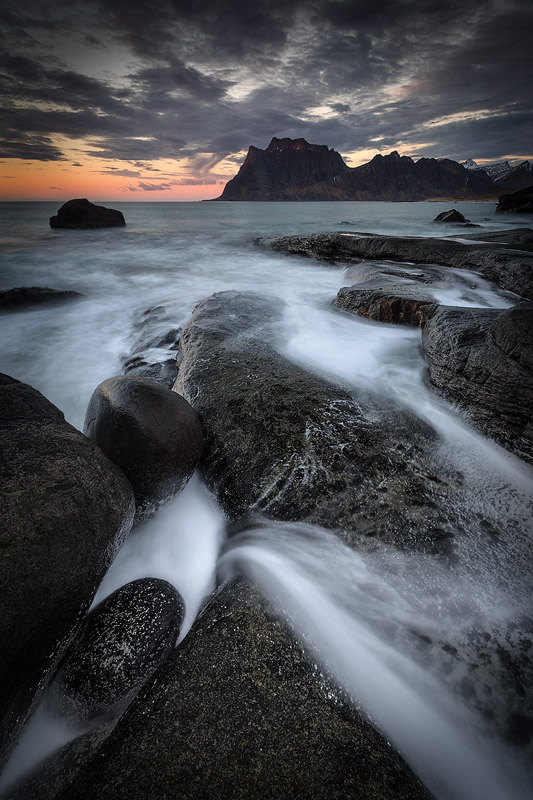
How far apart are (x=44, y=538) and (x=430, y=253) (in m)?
10.3

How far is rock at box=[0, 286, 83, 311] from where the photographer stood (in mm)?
7836

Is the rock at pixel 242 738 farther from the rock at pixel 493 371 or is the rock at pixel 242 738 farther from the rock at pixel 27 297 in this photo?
the rock at pixel 27 297

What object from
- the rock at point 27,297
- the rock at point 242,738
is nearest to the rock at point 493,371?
the rock at point 242,738

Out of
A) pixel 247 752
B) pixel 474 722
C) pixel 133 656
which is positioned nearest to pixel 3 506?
pixel 133 656

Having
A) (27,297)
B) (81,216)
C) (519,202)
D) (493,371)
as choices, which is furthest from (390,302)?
(519,202)

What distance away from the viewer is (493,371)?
9.59 feet

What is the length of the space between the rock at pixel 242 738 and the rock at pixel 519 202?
50.1 meters

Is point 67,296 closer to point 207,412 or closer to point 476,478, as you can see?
point 207,412

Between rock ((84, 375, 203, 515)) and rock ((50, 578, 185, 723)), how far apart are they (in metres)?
0.74

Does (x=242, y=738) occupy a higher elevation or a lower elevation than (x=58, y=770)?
Answer: higher

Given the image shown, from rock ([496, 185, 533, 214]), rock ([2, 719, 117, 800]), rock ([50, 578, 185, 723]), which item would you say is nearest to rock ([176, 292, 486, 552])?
rock ([50, 578, 185, 723])

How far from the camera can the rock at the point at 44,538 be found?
1.38m

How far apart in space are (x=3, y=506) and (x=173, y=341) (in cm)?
429

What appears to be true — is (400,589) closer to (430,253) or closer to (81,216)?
(430,253)
